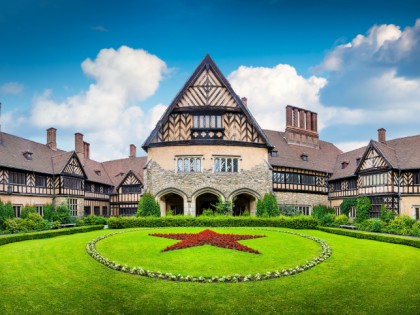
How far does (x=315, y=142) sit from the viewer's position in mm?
Result: 49094

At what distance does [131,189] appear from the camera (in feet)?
161

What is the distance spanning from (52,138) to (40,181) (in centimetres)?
745

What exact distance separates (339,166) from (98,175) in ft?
94.7

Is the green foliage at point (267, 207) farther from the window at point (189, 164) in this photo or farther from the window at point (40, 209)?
the window at point (40, 209)

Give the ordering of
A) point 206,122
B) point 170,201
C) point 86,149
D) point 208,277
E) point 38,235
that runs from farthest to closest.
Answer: point 86,149
point 170,201
point 206,122
point 38,235
point 208,277

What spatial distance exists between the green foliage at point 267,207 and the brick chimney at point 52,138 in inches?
959

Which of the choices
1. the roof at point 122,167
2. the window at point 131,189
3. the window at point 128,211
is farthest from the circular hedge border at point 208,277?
the roof at point 122,167

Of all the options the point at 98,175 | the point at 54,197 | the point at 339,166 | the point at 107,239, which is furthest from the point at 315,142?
the point at 107,239

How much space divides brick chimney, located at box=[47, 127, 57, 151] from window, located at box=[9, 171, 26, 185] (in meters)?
8.33

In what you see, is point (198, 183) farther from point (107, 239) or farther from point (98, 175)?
point (98, 175)

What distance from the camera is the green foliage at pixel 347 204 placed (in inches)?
1546

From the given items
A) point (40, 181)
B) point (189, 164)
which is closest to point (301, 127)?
point (189, 164)

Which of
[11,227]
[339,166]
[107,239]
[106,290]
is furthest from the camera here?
[339,166]

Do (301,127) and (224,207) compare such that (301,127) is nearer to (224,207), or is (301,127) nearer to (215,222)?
(224,207)
